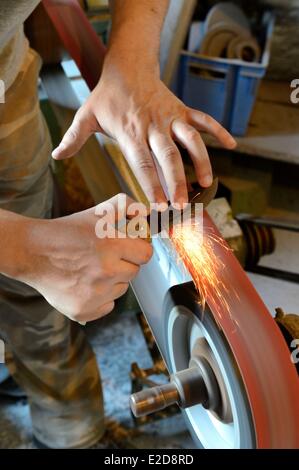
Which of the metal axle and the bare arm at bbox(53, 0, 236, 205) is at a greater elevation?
the bare arm at bbox(53, 0, 236, 205)

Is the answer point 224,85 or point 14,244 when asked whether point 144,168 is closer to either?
point 14,244

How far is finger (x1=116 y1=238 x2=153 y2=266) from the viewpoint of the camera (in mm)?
720

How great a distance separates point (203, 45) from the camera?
1.60 metres

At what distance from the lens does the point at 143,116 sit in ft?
2.90

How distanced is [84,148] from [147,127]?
0.26 m

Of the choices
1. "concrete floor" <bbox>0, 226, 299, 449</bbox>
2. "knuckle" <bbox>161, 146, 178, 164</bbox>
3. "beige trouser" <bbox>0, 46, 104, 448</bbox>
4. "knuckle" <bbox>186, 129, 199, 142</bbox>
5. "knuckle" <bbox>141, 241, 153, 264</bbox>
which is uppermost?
"knuckle" <bbox>186, 129, 199, 142</bbox>

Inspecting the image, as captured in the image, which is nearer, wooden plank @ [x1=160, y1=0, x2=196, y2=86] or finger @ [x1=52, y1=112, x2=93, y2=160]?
finger @ [x1=52, y1=112, x2=93, y2=160]

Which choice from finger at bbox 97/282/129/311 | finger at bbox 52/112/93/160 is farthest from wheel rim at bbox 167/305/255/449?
finger at bbox 52/112/93/160

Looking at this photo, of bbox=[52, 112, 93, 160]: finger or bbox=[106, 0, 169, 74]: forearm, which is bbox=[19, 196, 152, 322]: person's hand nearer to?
bbox=[52, 112, 93, 160]: finger

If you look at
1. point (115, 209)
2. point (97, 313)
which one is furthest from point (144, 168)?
point (97, 313)

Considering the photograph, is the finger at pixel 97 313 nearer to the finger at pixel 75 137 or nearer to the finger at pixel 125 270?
the finger at pixel 125 270

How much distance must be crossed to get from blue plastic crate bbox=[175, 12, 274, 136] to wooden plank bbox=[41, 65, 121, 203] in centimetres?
42

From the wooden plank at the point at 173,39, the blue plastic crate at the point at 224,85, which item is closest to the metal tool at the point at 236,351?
the blue plastic crate at the point at 224,85
